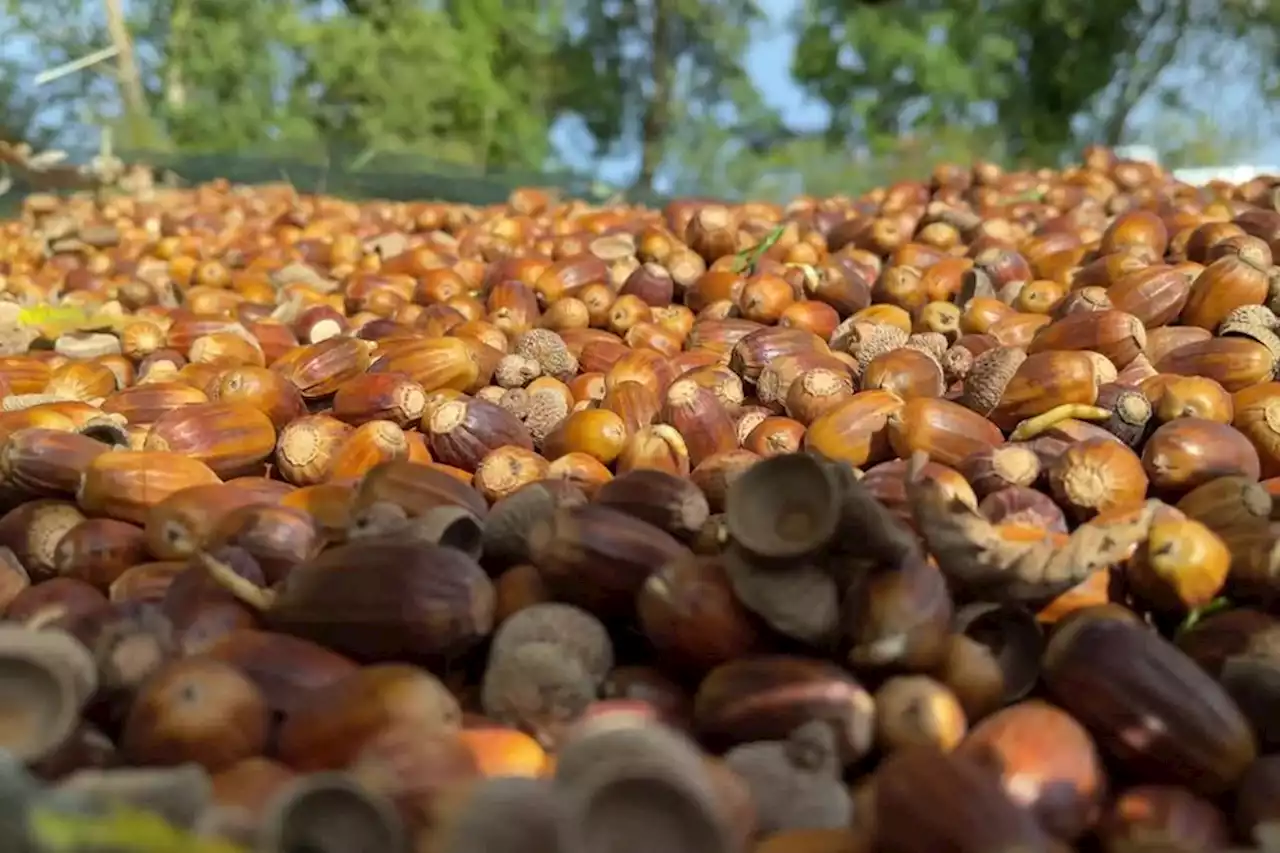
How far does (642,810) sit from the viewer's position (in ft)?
4.00

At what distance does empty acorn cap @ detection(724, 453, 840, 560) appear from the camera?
167cm

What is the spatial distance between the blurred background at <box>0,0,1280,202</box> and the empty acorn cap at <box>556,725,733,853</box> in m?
A: 14.8

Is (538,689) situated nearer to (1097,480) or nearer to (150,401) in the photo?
(1097,480)

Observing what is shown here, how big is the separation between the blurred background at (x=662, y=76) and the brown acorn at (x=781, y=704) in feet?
47.0

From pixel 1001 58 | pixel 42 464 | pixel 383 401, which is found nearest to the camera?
pixel 42 464

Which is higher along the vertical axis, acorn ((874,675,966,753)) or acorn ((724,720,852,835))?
acorn ((874,675,966,753))

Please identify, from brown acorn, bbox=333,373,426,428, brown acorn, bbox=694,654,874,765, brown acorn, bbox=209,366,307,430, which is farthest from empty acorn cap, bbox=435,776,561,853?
brown acorn, bbox=209,366,307,430

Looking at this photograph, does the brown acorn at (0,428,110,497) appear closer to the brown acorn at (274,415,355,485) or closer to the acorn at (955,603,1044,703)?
the brown acorn at (274,415,355,485)

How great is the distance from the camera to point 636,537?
1.92m

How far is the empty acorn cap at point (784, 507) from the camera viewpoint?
5.49 ft

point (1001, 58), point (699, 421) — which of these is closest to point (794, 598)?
point (699, 421)

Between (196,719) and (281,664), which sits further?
(281,664)

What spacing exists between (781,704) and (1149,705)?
55 cm

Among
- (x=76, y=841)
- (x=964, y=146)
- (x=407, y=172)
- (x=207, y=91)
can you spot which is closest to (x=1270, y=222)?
(x=76, y=841)
